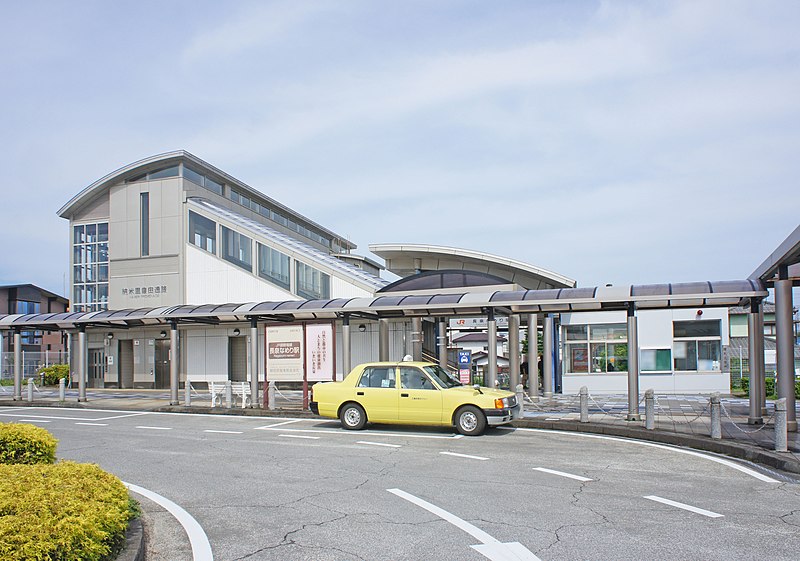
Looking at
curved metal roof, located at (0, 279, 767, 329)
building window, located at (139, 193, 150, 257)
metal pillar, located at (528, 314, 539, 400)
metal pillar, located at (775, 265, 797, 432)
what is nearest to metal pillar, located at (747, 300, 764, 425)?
curved metal roof, located at (0, 279, 767, 329)

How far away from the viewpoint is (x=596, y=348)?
29.9m

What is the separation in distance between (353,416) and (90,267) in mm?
25719

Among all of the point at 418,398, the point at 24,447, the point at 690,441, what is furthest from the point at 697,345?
the point at 24,447

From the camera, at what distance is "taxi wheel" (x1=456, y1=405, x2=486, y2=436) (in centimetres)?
1539

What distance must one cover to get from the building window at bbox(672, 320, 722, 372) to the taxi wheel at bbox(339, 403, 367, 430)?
1781 cm

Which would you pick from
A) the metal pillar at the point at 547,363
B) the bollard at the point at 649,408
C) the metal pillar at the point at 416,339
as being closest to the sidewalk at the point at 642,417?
the bollard at the point at 649,408

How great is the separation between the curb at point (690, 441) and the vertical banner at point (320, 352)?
20.3 feet

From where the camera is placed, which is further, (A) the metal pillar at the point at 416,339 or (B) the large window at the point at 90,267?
(B) the large window at the point at 90,267

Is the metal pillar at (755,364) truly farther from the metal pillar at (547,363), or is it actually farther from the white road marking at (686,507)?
the metal pillar at (547,363)

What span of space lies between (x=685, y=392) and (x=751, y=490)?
21023 mm

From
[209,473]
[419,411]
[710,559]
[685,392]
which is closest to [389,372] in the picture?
[419,411]

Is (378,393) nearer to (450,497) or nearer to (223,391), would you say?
(450,497)

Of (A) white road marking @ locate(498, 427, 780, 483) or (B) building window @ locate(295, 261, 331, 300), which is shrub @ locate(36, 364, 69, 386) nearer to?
(B) building window @ locate(295, 261, 331, 300)

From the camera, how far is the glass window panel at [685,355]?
29406mm
